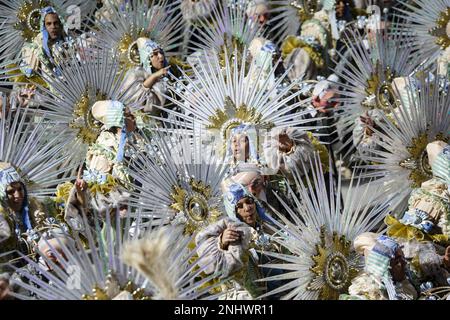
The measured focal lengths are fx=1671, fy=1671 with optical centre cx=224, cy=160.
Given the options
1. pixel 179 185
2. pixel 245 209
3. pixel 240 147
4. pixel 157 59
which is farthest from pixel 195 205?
pixel 157 59

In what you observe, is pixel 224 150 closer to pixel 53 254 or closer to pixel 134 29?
pixel 134 29

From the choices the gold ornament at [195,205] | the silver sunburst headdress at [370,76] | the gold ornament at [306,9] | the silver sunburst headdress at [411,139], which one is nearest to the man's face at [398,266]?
the gold ornament at [195,205]

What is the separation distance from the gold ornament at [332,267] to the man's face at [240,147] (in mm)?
1298

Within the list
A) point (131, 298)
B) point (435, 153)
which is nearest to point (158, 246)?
point (131, 298)

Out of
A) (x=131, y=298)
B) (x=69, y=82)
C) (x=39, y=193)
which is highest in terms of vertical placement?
(x=69, y=82)

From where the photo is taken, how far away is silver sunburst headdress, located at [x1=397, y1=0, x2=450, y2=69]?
40.8 feet

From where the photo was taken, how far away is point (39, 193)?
9.55 metres

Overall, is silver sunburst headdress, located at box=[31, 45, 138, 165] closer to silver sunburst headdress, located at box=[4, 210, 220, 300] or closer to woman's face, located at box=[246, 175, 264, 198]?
woman's face, located at box=[246, 175, 264, 198]

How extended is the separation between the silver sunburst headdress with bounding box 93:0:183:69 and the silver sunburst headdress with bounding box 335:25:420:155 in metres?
1.29

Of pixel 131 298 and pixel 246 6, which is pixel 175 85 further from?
pixel 131 298

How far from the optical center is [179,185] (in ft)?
31.0

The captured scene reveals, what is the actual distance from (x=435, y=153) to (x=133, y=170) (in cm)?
184

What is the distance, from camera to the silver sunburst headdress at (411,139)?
10.3m

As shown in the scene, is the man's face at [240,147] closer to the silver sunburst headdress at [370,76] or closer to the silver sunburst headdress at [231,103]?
the silver sunburst headdress at [231,103]
